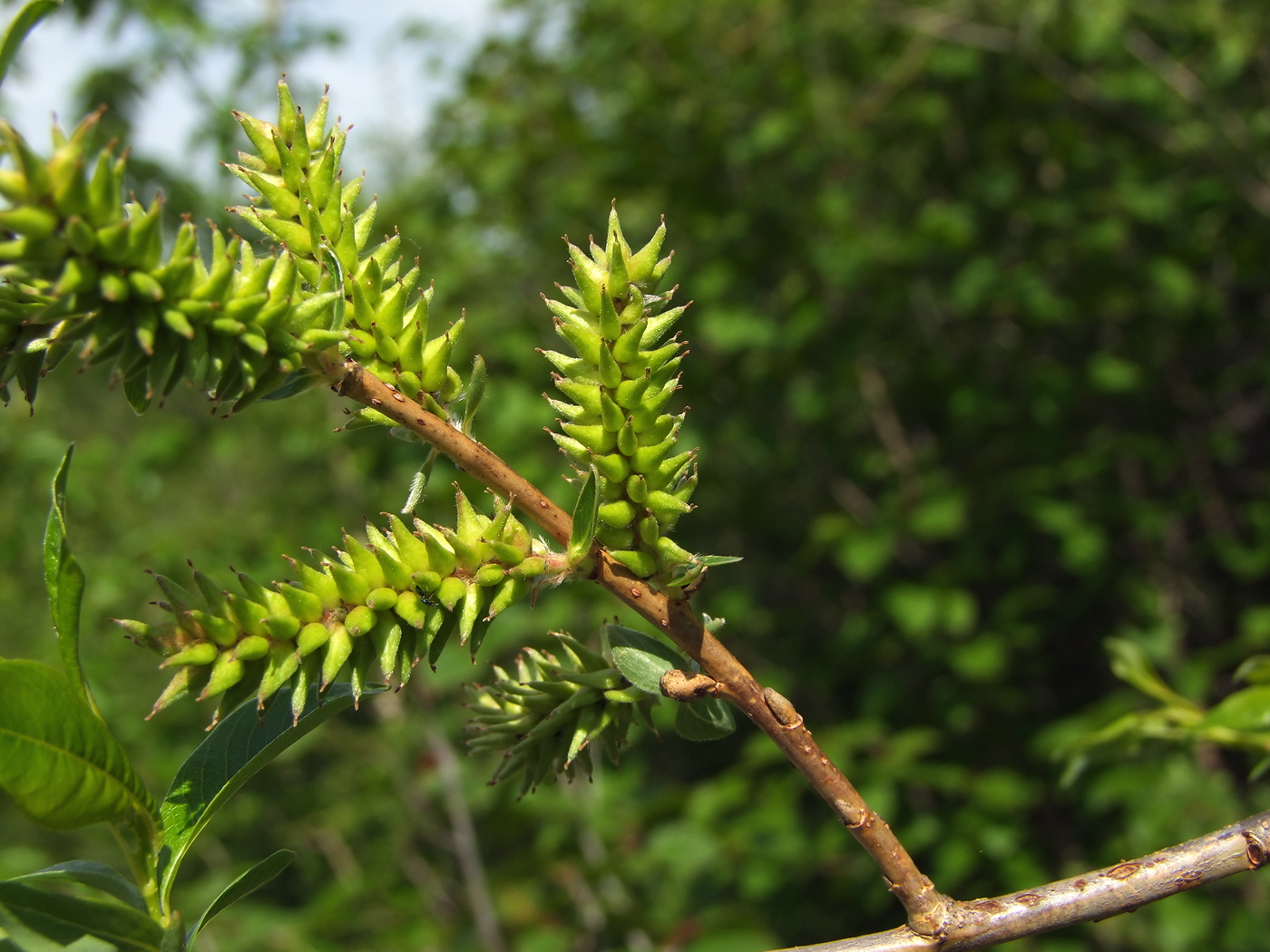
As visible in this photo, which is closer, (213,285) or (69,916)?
(213,285)

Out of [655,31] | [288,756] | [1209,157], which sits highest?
[655,31]

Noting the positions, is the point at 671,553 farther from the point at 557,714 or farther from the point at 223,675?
the point at 223,675

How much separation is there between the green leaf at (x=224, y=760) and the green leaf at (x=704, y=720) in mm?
300

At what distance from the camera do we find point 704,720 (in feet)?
3.28

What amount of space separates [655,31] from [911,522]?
8.51ft

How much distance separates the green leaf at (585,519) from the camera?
87 cm

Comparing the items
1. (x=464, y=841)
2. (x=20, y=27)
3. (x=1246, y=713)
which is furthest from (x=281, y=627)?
(x=464, y=841)

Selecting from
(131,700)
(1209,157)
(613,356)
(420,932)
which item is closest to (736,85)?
(1209,157)

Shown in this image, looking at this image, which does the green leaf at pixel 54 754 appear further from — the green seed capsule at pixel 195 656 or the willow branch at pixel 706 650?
the willow branch at pixel 706 650

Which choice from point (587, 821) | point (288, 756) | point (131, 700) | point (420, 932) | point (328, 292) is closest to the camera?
point (328, 292)

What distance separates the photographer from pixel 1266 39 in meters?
4.23

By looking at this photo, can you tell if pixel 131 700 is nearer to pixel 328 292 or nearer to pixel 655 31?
pixel 655 31

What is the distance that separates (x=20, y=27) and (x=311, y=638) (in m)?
0.54

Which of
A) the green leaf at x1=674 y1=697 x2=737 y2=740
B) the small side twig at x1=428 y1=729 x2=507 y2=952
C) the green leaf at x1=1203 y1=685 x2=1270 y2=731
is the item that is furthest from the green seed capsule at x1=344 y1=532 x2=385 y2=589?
the small side twig at x1=428 y1=729 x2=507 y2=952
